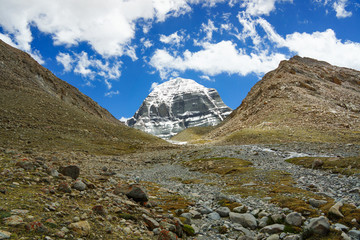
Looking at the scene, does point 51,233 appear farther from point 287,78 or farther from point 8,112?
point 287,78

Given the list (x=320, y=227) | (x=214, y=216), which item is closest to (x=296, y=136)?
(x=214, y=216)

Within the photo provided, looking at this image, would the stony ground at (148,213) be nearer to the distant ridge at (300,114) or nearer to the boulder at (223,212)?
the boulder at (223,212)

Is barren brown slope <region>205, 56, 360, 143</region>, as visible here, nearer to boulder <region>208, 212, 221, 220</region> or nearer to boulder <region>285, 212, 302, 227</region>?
boulder <region>208, 212, 221, 220</region>

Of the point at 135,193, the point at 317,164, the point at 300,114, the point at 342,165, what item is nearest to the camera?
the point at 135,193

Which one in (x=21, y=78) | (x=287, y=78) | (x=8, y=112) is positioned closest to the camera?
(x=8, y=112)

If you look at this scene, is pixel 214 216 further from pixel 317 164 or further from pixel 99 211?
pixel 317 164

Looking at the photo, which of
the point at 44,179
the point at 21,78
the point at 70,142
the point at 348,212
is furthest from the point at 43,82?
the point at 348,212

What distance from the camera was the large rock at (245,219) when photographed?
1089cm

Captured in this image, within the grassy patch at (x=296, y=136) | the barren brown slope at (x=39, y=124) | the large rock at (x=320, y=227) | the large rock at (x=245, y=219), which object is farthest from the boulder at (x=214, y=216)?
the grassy patch at (x=296, y=136)

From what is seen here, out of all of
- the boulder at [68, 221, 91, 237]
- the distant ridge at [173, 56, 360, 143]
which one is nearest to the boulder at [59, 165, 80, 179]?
the boulder at [68, 221, 91, 237]

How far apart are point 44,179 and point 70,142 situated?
44715 mm

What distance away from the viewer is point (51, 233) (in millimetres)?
6094

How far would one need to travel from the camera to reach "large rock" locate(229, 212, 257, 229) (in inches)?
429

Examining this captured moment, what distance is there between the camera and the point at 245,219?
11.2 metres
